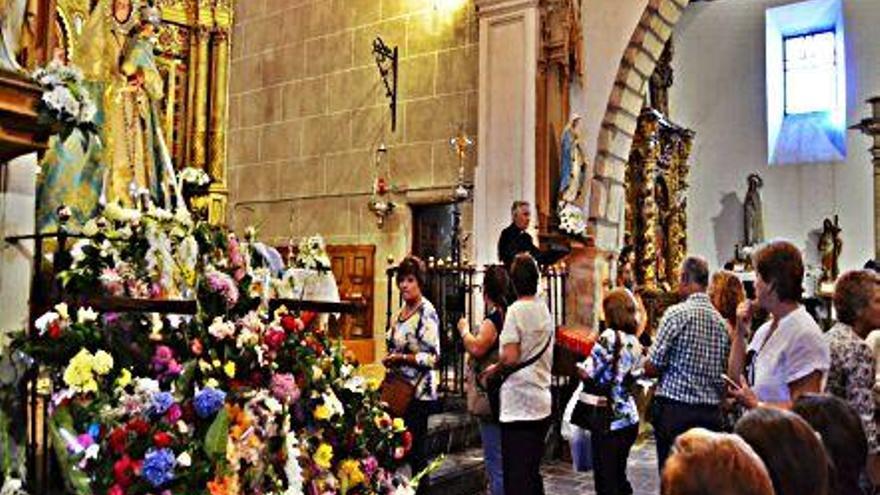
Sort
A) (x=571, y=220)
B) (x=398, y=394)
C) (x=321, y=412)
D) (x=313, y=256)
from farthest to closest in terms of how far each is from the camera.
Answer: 1. (x=571, y=220)
2. (x=398, y=394)
3. (x=313, y=256)
4. (x=321, y=412)

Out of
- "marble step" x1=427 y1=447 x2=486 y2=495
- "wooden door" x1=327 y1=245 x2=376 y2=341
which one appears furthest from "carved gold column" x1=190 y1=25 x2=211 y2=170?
"marble step" x1=427 y1=447 x2=486 y2=495

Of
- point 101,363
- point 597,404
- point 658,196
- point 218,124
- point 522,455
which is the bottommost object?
point 522,455

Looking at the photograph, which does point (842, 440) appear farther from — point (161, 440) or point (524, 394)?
point (524, 394)

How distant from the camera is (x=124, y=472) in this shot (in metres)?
2.30

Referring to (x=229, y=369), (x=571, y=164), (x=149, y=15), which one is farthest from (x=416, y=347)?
(x=571, y=164)

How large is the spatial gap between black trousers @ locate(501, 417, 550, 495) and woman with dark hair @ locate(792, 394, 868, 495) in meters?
2.11

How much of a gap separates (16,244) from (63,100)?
51cm

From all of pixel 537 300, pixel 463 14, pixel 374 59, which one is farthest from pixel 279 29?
pixel 537 300

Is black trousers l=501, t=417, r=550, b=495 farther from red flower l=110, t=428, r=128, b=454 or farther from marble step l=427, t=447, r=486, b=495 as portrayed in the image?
red flower l=110, t=428, r=128, b=454

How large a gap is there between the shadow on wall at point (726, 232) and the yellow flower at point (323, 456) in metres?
17.9

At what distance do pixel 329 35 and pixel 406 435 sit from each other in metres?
8.91

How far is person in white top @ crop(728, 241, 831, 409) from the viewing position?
10.5 ft

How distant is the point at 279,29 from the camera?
12.0m

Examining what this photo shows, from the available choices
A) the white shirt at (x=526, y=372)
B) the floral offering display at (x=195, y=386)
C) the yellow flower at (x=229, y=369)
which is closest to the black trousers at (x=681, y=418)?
the white shirt at (x=526, y=372)
